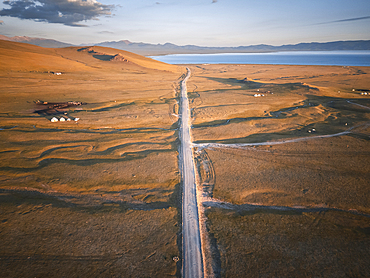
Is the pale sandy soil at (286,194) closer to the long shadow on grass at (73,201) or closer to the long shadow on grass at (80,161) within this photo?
the long shadow on grass at (73,201)

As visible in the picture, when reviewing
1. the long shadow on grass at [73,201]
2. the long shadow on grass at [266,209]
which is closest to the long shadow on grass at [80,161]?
the long shadow on grass at [73,201]

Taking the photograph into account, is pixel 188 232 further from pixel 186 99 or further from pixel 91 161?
Answer: pixel 186 99

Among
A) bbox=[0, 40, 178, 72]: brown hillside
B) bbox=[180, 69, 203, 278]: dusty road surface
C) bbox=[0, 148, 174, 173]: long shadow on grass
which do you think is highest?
bbox=[0, 40, 178, 72]: brown hillside

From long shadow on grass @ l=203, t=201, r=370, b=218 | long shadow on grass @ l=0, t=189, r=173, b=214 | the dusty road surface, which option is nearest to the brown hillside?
long shadow on grass @ l=0, t=189, r=173, b=214

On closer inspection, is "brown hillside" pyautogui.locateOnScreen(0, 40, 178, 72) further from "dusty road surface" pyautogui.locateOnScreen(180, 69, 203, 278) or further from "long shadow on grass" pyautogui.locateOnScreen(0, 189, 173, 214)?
"dusty road surface" pyautogui.locateOnScreen(180, 69, 203, 278)

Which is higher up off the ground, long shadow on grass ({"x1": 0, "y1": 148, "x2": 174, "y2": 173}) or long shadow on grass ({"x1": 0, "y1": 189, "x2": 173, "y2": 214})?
long shadow on grass ({"x1": 0, "y1": 148, "x2": 174, "y2": 173})
